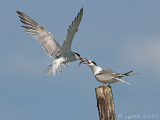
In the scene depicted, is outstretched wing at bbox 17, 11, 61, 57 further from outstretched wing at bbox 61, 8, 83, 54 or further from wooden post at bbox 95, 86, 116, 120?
wooden post at bbox 95, 86, 116, 120

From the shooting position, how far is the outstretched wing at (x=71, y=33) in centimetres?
1077

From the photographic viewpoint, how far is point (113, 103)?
23.2 ft

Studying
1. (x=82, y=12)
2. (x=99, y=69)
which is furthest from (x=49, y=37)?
(x=99, y=69)

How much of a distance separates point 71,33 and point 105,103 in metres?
4.68

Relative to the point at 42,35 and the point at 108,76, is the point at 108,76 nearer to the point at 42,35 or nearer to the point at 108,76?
the point at 108,76

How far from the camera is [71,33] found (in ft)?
37.3

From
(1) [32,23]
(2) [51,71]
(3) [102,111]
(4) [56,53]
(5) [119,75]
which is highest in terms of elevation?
Result: (1) [32,23]

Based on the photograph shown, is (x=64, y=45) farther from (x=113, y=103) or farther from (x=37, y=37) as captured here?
(x=113, y=103)

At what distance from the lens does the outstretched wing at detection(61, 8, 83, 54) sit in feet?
35.3

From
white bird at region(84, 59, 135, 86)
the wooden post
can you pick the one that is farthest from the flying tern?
the wooden post

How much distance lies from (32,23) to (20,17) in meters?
0.47

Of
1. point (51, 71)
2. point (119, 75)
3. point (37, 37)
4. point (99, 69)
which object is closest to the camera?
point (119, 75)

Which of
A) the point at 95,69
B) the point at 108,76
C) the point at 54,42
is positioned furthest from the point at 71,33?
the point at 108,76

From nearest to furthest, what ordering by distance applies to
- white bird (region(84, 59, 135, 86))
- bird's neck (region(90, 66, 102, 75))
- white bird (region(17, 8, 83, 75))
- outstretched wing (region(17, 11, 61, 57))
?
white bird (region(84, 59, 135, 86)) < bird's neck (region(90, 66, 102, 75)) < white bird (region(17, 8, 83, 75)) < outstretched wing (region(17, 11, 61, 57))
